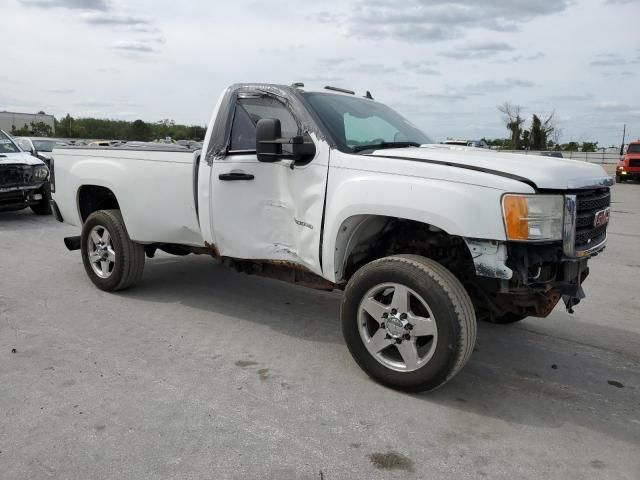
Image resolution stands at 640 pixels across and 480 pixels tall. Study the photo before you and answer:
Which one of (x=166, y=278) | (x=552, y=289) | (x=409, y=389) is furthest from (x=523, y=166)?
(x=166, y=278)

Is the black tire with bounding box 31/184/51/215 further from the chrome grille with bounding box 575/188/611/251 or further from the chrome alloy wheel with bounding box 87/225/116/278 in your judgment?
the chrome grille with bounding box 575/188/611/251

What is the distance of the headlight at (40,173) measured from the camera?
10846 millimetres

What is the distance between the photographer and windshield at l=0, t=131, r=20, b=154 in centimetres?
1145

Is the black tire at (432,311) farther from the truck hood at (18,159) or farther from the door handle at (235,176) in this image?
the truck hood at (18,159)

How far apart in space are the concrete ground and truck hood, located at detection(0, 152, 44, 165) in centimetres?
552

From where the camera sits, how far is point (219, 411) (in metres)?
3.43

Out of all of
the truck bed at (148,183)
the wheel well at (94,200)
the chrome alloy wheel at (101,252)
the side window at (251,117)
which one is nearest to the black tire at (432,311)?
the side window at (251,117)

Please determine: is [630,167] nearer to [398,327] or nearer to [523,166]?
[523,166]

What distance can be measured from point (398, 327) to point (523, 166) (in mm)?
1245

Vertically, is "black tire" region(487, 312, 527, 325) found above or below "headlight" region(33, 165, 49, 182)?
below

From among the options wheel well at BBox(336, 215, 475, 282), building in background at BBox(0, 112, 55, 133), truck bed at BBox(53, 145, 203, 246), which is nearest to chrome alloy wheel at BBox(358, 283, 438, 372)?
wheel well at BBox(336, 215, 475, 282)

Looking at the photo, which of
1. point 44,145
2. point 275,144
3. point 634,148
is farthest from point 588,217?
point 634,148

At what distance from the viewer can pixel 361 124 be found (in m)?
4.55

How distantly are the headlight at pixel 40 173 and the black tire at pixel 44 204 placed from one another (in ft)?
0.83
